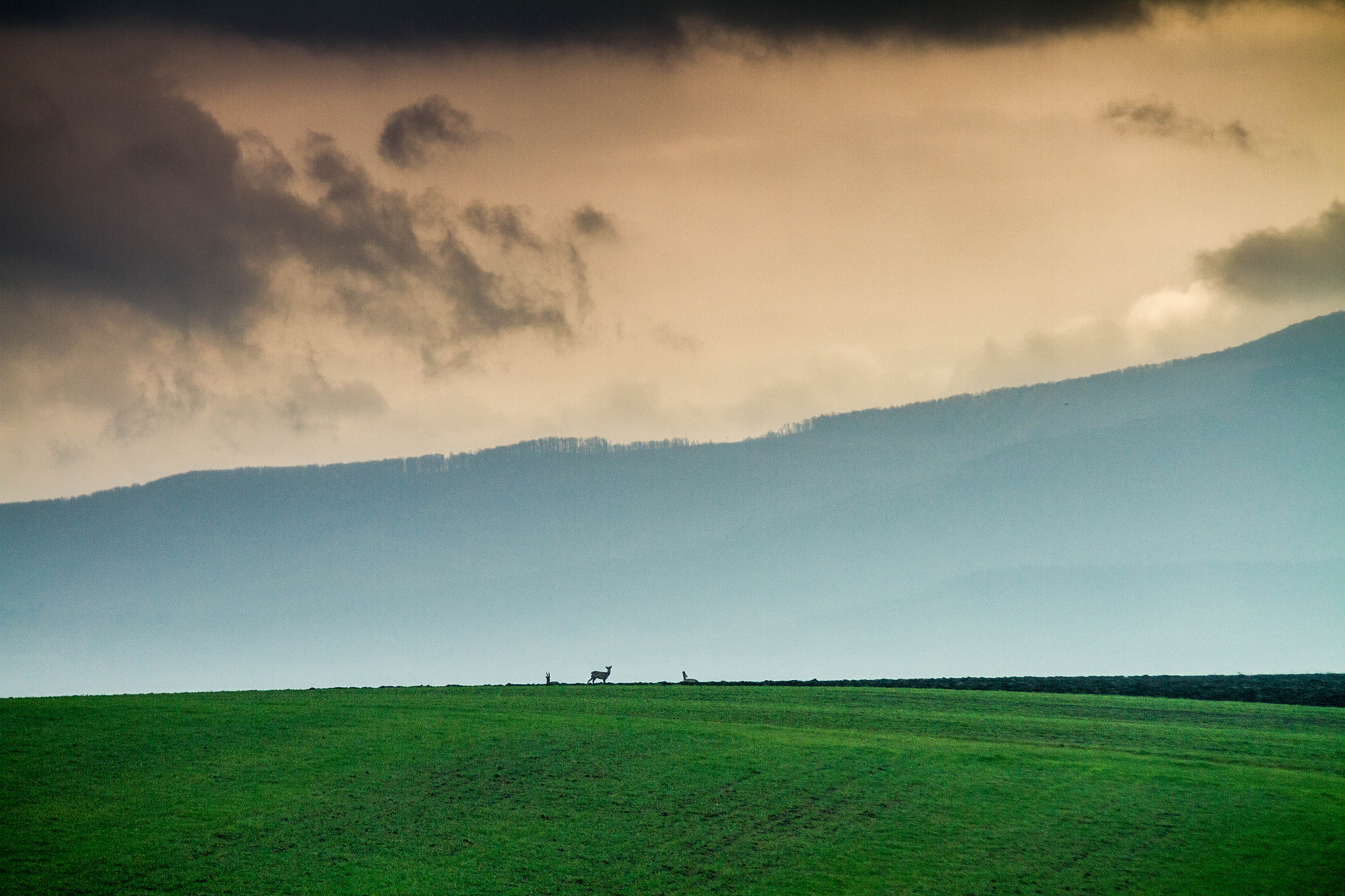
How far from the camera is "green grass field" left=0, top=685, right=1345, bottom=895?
66.7ft

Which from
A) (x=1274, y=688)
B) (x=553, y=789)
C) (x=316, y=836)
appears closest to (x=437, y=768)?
(x=553, y=789)

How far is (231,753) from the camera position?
29.9 metres

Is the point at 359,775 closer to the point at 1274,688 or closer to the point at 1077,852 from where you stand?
the point at 1077,852

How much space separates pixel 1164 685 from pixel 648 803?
43942 mm

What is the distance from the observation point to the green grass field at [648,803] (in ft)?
66.7

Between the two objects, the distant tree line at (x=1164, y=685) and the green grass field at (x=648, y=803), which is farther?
the distant tree line at (x=1164, y=685)

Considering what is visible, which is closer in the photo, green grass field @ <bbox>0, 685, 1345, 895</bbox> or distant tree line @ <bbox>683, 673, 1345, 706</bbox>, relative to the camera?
green grass field @ <bbox>0, 685, 1345, 895</bbox>

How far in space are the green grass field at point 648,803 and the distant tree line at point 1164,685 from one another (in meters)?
14.1

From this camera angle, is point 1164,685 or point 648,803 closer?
point 648,803

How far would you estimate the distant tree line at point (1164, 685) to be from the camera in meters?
51.3

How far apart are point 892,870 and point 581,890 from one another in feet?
21.9

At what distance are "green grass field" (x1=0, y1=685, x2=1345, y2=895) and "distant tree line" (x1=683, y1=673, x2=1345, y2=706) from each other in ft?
46.3

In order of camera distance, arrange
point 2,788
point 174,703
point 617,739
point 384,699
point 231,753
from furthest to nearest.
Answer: point 384,699 → point 174,703 → point 617,739 → point 231,753 → point 2,788

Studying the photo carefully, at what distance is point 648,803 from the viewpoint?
24.8 m
